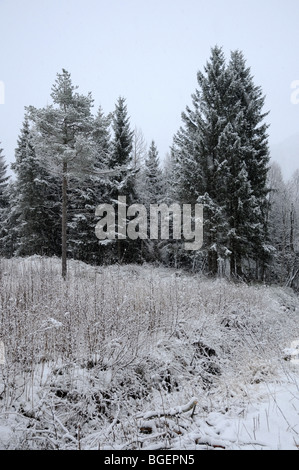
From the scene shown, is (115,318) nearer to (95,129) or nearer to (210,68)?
(95,129)

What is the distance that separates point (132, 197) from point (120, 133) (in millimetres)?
5475

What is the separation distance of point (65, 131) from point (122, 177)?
26.6 ft

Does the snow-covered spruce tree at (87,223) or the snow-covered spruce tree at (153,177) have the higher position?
the snow-covered spruce tree at (153,177)

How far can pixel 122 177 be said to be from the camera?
19.9 metres

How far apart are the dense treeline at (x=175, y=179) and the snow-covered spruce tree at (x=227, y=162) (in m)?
0.06

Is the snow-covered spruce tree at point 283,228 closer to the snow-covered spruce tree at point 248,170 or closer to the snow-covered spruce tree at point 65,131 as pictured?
the snow-covered spruce tree at point 248,170

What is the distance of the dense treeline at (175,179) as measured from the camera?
12.0 meters

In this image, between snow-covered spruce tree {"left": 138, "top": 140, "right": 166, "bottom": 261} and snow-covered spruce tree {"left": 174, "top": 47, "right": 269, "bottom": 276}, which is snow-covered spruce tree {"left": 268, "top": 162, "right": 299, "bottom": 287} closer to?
snow-covered spruce tree {"left": 174, "top": 47, "right": 269, "bottom": 276}

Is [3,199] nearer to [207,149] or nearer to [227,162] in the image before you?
[207,149]

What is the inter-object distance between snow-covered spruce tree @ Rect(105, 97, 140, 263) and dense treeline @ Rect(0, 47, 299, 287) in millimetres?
82

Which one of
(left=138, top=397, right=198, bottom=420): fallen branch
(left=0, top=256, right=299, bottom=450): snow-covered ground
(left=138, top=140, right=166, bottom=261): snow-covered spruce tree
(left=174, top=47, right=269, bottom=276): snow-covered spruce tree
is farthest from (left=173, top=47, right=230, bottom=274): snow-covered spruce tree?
(left=138, top=397, right=198, bottom=420): fallen branch

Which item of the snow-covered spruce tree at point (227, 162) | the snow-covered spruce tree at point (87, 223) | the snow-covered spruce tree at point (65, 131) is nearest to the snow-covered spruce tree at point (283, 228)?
the snow-covered spruce tree at point (227, 162)

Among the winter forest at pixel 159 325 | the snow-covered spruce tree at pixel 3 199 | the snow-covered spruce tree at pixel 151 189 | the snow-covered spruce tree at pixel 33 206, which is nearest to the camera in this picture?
the winter forest at pixel 159 325

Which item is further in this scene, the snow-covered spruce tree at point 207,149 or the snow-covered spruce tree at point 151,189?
the snow-covered spruce tree at point 151,189
